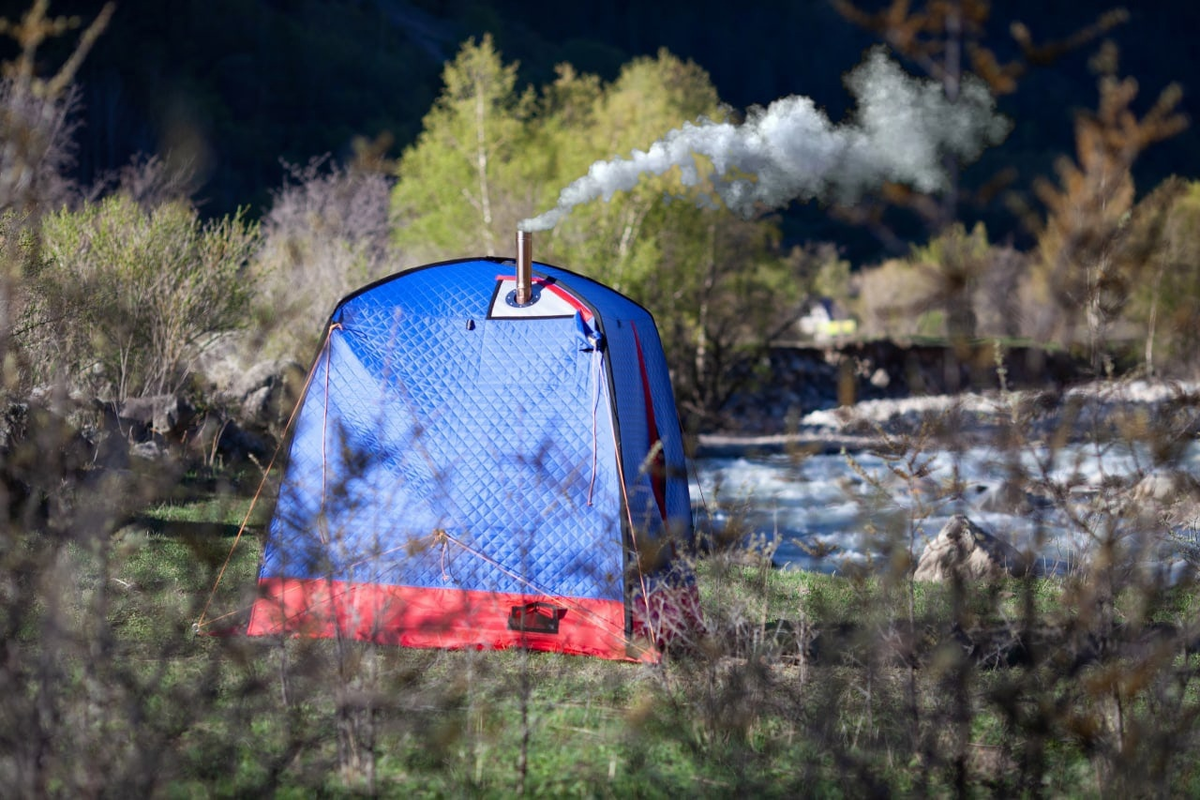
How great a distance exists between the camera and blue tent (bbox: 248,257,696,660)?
4855 mm

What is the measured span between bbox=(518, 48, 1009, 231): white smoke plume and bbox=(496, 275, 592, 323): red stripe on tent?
0.51m

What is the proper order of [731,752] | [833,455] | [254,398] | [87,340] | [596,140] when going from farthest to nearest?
[596,140] < [833,455] < [254,398] < [87,340] < [731,752]

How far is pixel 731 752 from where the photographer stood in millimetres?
3541

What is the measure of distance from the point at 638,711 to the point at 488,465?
6.07 feet

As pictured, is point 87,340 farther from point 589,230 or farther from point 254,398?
point 589,230

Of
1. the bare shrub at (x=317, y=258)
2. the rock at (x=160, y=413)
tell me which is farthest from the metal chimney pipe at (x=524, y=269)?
the rock at (x=160, y=413)

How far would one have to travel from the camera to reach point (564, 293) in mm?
5211

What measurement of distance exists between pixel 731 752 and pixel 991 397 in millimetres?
1438

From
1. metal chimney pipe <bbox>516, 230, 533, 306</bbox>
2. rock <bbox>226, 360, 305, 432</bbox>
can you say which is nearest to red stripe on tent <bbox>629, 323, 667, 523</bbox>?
metal chimney pipe <bbox>516, 230, 533, 306</bbox>

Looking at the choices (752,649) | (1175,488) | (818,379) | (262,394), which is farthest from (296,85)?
(1175,488)

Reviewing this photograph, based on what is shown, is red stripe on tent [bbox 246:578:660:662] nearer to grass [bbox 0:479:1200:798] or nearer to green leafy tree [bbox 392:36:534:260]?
grass [bbox 0:479:1200:798]

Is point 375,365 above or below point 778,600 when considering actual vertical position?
above

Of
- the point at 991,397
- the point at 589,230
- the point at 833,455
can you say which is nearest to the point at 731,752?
the point at 991,397

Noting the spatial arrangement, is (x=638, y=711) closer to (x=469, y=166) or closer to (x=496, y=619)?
(x=496, y=619)
